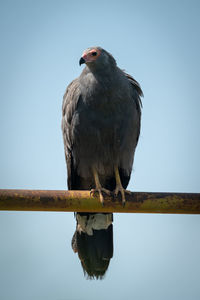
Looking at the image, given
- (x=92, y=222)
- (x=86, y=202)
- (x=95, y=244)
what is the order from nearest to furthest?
(x=86, y=202) < (x=95, y=244) < (x=92, y=222)

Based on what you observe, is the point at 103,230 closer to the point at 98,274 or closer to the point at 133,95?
the point at 98,274

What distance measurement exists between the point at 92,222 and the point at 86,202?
1.64m

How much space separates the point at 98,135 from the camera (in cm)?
542

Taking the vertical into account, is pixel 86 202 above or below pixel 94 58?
below

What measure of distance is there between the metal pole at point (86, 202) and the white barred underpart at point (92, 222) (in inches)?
55.8

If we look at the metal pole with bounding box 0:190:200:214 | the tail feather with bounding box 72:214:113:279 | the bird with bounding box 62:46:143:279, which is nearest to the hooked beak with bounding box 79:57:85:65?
the bird with bounding box 62:46:143:279

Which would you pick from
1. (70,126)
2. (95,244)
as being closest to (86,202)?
(95,244)

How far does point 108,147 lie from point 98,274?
65.3 inches

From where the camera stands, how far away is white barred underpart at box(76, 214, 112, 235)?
5.52 meters

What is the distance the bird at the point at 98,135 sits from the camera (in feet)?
17.6

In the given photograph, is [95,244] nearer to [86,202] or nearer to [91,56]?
[86,202]

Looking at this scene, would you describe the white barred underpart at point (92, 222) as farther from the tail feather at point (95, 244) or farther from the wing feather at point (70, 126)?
the wing feather at point (70, 126)

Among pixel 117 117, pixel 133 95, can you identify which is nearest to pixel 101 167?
pixel 117 117

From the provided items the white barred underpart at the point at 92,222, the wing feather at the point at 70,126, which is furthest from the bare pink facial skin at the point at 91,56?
the white barred underpart at the point at 92,222
